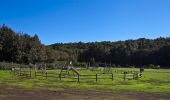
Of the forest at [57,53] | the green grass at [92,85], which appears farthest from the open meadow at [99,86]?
the forest at [57,53]

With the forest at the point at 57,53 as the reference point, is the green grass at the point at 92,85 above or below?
below

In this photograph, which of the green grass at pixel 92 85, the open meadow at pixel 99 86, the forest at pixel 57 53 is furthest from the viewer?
the forest at pixel 57 53

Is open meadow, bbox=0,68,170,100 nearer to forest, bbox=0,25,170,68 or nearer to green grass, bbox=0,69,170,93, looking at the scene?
green grass, bbox=0,69,170,93

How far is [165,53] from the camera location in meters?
140

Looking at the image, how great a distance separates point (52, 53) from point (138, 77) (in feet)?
224

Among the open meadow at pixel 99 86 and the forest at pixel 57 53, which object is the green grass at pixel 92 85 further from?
the forest at pixel 57 53

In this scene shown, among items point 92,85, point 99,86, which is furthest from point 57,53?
point 99,86

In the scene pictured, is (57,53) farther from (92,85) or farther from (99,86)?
(99,86)

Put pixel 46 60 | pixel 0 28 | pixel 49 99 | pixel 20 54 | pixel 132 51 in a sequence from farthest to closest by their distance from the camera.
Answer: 1. pixel 132 51
2. pixel 46 60
3. pixel 0 28
4. pixel 20 54
5. pixel 49 99

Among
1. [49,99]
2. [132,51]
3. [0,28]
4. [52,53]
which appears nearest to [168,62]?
[132,51]

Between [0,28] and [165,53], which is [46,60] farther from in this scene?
[165,53]

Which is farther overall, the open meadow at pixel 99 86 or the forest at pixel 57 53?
the forest at pixel 57 53

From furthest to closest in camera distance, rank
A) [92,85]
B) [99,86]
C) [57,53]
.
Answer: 1. [57,53]
2. [92,85]
3. [99,86]

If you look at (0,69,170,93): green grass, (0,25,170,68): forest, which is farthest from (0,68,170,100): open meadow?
(0,25,170,68): forest
